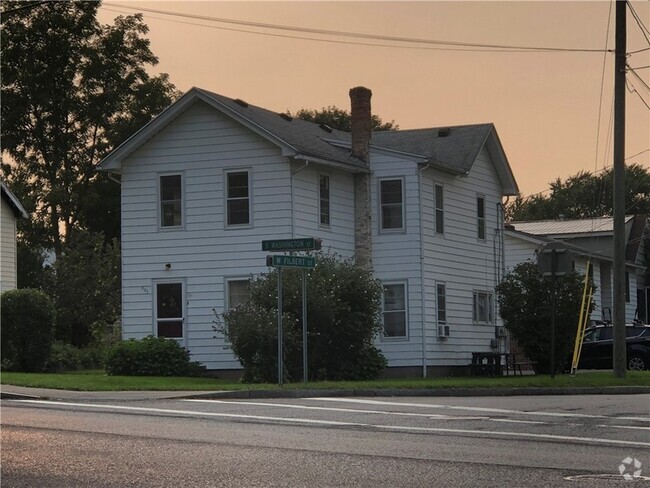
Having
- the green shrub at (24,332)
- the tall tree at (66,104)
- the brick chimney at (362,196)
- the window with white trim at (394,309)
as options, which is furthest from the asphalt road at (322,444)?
the tall tree at (66,104)

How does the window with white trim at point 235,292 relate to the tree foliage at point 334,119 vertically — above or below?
below

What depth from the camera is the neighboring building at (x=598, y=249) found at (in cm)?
4838

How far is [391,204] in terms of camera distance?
3550 centimetres

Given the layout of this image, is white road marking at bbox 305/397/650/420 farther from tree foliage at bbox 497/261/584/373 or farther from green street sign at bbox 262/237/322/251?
tree foliage at bbox 497/261/584/373

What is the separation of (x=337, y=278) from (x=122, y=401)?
29.9 ft

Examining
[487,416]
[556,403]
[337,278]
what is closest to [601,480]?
[487,416]

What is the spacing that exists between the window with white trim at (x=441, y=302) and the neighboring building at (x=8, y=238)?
16751 mm

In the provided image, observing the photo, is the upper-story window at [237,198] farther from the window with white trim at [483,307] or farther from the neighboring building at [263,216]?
the window with white trim at [483,307]

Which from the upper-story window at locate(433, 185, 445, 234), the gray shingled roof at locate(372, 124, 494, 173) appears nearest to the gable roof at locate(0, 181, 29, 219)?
the gray shingled roof at locate(372, 124, 494, 173)

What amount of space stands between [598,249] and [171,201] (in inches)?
1121

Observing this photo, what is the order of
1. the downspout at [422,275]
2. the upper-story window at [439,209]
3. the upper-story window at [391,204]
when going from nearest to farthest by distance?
the downspout at [422,275] < the upper-story window at [391,204] < the upper-story window at [439,209]

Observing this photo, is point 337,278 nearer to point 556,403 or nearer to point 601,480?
point 556,403

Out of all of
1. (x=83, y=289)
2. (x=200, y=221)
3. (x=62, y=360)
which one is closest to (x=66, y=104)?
(x=83, y=289)

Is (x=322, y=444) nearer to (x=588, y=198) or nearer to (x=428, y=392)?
(x=428, y=392)
